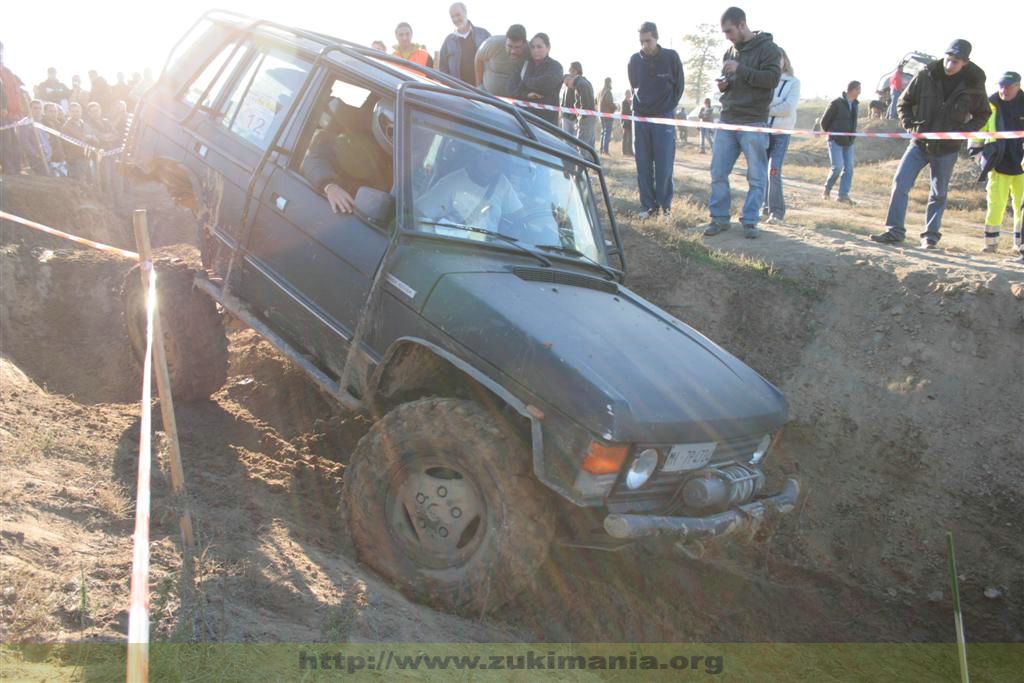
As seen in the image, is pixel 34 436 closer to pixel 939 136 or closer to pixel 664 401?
pixel 664 401

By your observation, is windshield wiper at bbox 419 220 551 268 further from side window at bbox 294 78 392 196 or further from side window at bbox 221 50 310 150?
side window at bbox 221 50 310 150

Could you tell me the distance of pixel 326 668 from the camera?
2.62 metres

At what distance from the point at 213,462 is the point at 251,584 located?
168 centimetres

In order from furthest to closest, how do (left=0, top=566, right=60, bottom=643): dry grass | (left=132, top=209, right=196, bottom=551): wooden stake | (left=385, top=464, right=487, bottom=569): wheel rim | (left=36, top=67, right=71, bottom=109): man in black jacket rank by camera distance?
1. (left=36, top=67, right=71, bottom=109): man in black jacket
2. (left=385, top=464, right=487, bottom=569): wheel rim
3. (left=132, top=209, right=196, bottom=551): wooden stake
4. (left=0, top=566, right=60, bottom=643): dry grass

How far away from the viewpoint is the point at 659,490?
11.7 ft

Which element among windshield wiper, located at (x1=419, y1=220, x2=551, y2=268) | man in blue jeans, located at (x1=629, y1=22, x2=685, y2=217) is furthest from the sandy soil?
windshield wiper, located at (x1=419, y1=220, x2=551, y2=268)

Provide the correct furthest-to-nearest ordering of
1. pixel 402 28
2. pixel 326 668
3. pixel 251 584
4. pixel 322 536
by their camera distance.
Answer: pixel 402 28 < pixel 322 536 < pixel 251 584 < pixel 326 668

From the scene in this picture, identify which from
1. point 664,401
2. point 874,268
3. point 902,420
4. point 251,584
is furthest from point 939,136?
point 251,584

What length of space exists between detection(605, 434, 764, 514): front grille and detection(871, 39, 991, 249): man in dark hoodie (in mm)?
5186

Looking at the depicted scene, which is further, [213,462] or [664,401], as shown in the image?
[213,462]

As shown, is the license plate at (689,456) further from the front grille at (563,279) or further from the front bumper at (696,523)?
the front grille at (563,279)

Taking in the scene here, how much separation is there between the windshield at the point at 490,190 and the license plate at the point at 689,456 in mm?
1551

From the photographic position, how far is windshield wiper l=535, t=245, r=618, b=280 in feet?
15.0

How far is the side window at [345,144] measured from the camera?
458 cm
